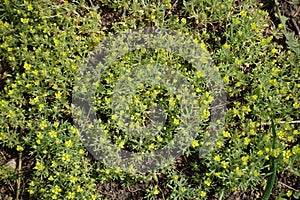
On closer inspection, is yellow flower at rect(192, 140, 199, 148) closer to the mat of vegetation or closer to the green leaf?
the mat of vegetation

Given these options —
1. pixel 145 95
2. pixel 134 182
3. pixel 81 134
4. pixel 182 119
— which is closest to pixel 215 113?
pixel 182 119

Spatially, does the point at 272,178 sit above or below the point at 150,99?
below

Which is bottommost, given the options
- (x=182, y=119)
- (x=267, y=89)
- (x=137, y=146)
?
(x=137, y=146)

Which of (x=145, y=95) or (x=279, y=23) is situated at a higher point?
(x=279, y=23)

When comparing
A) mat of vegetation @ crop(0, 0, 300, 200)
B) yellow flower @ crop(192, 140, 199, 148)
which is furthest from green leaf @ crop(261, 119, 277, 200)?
yellow flower @ crop(192, 140, 199, 148)

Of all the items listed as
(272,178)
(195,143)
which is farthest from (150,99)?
(272,178)

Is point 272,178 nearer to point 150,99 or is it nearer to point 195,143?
point 195,143

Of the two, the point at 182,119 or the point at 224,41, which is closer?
the point at 182,119

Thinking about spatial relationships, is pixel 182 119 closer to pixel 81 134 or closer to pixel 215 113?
pixel 215 113

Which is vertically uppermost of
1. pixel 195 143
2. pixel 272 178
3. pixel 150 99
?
pixel 150 99
